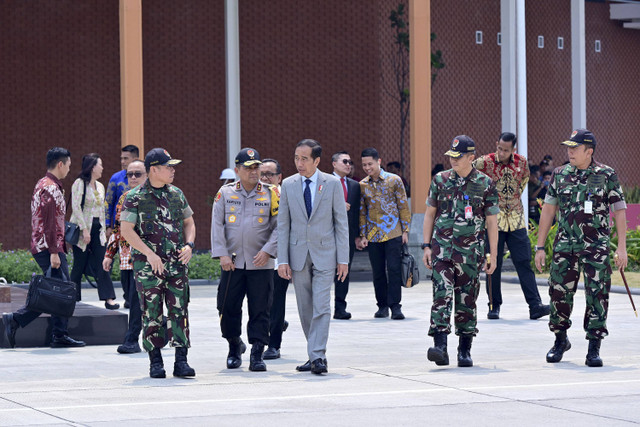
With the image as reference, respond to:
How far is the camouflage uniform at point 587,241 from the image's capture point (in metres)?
10.2

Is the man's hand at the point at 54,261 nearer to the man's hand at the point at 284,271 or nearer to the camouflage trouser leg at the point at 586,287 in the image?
the man's hand at the point at 284,271

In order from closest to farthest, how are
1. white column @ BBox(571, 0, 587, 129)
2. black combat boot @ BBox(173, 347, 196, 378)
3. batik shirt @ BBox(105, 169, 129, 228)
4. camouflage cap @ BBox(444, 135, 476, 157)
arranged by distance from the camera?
black combat boot @ BBox(173, 347, 196, 378) < camouflage cap @ BBox(444, 135, 476, 157) < batik shirt @ BBox(105, 169, 129, 228) < white column @ BBox(571, 0, 587, 129)

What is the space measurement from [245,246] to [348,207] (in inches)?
161

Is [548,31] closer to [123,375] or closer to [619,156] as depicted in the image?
[619,156]

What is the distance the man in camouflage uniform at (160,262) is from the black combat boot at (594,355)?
3166mm

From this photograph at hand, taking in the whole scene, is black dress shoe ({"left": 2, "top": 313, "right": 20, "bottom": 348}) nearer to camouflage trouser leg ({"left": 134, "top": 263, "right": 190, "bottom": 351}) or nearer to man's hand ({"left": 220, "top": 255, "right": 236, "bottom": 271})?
camouflage trouser leg ({"left": 134, "top": 263, "right": 190, "bottom": 351})

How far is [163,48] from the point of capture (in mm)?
24141

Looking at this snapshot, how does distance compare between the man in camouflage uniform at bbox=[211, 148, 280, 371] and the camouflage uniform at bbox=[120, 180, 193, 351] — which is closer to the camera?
the camouflage uniform at bbox=[120, 180, 193, 351]

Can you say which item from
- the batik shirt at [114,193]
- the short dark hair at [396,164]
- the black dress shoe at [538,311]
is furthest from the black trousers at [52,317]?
the short dark hair at [396,164]

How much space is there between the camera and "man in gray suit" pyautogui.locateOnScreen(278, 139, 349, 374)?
9906mm

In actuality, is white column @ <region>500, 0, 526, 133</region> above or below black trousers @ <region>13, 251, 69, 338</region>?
above

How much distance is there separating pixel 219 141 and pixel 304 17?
2.95 m

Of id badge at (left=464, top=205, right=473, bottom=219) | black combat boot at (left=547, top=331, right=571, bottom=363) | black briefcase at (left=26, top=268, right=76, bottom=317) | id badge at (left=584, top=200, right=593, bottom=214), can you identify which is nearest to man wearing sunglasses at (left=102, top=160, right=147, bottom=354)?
black briefcase at (left=26, top=268, right=76, bottom=317)

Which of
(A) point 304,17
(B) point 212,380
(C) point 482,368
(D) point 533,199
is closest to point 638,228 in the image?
(D) point 533,199
